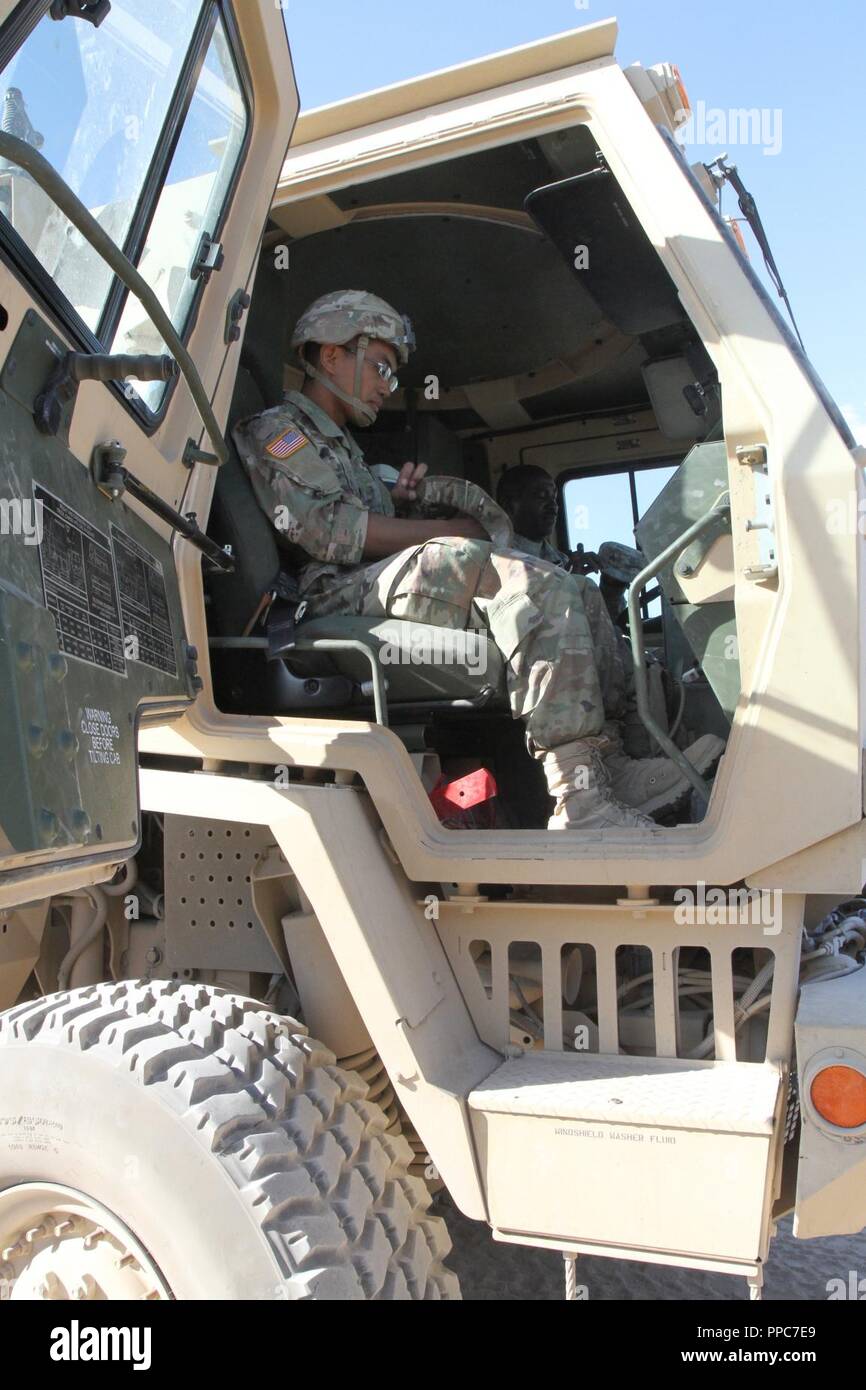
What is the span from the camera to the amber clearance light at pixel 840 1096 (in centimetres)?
164

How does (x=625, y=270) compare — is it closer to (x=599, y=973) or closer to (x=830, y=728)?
(x=830, y=728)

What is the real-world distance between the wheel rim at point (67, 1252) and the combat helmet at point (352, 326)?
214 cm

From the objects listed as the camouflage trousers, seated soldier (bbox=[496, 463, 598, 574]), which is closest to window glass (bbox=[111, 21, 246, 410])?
the camouflage trousers

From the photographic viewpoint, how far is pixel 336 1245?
1.65 metres

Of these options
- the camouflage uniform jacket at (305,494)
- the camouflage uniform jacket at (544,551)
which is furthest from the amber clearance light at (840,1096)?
the camouflage uniform jacket at (544,551)

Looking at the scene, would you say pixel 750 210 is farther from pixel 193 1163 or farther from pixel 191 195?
pixel 193 1163

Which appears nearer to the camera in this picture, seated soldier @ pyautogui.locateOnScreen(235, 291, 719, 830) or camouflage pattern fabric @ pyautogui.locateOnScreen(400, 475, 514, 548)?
seated soldier @ pyautogui.locateOnScreen(235, 291, 719, 830)

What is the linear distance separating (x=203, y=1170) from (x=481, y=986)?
65cm

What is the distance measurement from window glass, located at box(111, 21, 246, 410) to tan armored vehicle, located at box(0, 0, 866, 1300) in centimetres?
1

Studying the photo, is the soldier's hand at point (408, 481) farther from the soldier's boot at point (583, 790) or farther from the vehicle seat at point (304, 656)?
the soldier's boot at point (583, 790)

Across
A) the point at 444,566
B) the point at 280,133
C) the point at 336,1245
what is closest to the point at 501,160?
the point at 280,133

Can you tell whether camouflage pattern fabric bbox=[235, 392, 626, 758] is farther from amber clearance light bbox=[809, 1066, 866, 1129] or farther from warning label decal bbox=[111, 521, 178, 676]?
amber clearance light bbox=[809, 1066, 866, 1129]

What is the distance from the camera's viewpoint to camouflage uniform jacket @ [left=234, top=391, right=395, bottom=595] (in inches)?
101

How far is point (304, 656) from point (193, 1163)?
113cm
